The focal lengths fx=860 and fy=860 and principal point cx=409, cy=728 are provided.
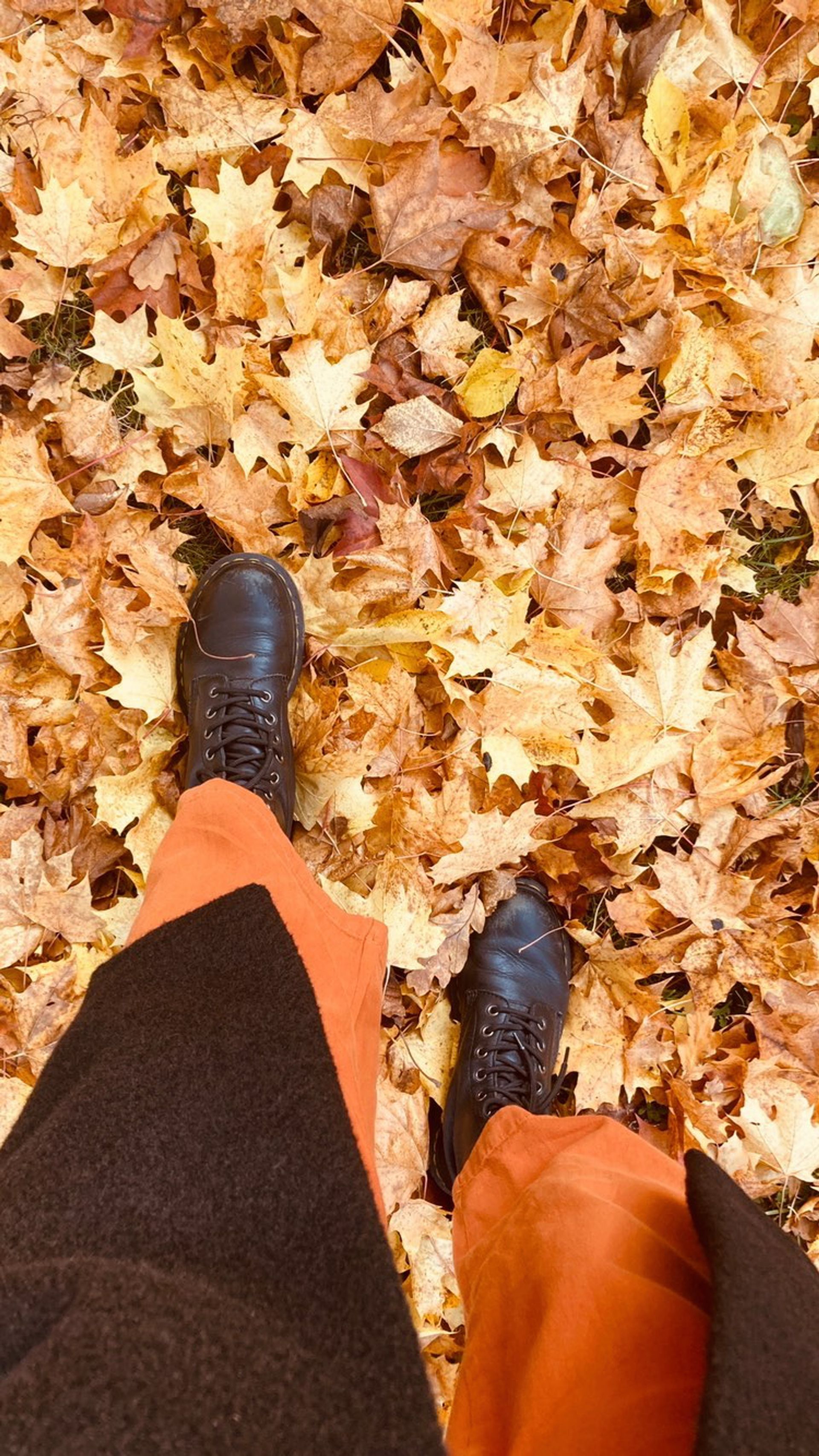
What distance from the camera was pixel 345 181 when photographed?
1.41 meters

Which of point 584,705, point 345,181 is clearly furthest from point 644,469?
point 345,181

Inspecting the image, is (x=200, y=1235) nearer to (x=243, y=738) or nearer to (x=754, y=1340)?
(x=754, y=1340)

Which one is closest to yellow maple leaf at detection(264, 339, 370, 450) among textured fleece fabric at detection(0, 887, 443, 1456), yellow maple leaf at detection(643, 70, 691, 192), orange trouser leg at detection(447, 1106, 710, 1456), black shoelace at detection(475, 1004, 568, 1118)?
yellow maple leaf at detection(643, 70, 691, 192)

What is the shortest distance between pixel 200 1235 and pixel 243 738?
2.74 feet

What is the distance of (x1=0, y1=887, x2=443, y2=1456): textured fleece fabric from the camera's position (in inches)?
21.5

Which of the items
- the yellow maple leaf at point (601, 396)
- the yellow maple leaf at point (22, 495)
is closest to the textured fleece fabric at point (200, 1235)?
the yellow maple leaf at point (22, 495)

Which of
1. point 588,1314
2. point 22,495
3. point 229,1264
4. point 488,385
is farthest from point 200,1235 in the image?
point 488,385

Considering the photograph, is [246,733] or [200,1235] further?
[246,733]

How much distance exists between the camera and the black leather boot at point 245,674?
1431 mm

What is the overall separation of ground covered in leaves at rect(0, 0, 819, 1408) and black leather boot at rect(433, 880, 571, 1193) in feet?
0.18

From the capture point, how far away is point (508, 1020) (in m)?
1.45

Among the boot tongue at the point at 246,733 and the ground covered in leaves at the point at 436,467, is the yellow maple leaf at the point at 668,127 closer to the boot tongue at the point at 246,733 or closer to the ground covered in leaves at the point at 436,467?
the ground covered in leaves at the point at 436,467

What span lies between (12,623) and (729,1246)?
1.29m

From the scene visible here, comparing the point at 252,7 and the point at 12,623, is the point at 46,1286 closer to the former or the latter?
the point at 12,623
